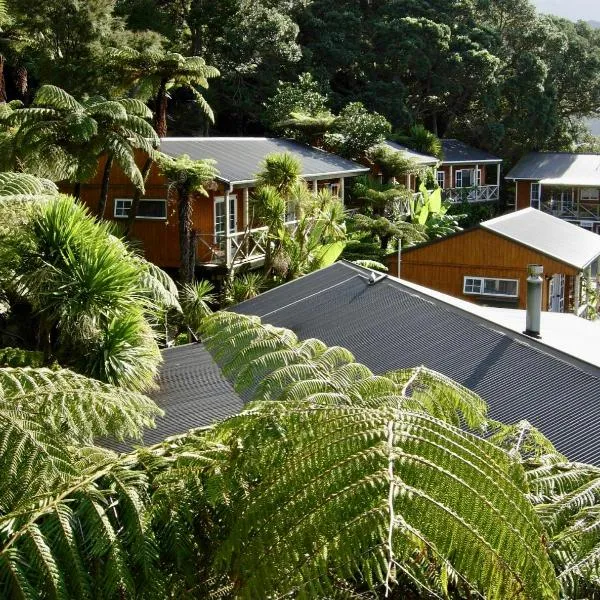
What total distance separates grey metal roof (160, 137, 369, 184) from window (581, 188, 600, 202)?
18.2 metres

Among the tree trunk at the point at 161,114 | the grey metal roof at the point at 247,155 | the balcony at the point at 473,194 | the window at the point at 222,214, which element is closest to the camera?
the tree trunk at the point at 161,114

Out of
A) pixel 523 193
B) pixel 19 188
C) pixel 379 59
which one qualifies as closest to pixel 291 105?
pixel 379 59

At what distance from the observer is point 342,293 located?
12539 mm

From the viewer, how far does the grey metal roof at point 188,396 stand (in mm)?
9094

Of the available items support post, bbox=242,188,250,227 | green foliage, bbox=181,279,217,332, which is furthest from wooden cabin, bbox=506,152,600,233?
green foliage, bbox=181,279,217,332

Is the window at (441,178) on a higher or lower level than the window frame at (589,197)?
higher

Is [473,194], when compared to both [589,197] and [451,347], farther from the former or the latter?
[451,347]

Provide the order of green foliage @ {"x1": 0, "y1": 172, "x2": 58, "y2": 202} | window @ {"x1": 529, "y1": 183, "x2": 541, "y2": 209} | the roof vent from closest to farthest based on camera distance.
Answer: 1. green foliage @ {"x1": 0, "y1": 172, "x2": 58, "y2": 202}
2. the roof vent
3. window @ {"x1": 529, "y1": 183, "x2": 541, "y2": 209}

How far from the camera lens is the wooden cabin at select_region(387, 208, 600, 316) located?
21.4 meters

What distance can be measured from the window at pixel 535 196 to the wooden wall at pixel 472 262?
23448 millimetres

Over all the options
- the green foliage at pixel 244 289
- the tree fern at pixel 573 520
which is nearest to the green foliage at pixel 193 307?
the green foliage at pixel 244 289

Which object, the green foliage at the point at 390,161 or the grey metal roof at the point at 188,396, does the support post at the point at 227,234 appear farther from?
the green foliage at the point at 390,161

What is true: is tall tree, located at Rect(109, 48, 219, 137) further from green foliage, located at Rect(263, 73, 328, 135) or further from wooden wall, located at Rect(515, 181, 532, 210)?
wooden wall, located at Rect(515, 181, 532, 210)

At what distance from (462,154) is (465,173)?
1163 mm
